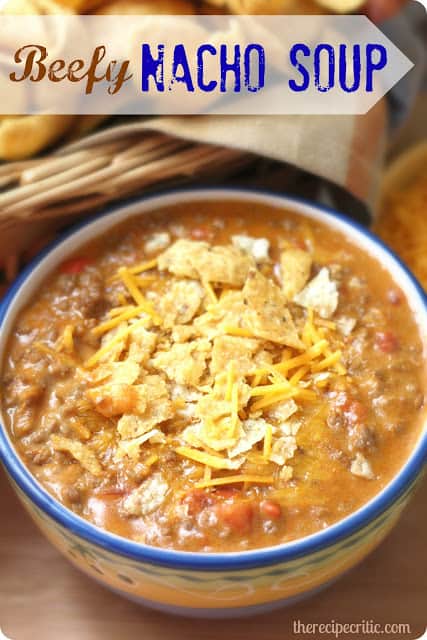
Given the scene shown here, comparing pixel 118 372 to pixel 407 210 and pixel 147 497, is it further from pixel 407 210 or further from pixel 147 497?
pixel 407 210

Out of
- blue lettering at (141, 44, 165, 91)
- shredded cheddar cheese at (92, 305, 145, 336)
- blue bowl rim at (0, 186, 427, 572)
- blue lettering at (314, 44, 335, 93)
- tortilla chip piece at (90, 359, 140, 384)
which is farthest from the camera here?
blue lettering at (314, 44, 335, 93)

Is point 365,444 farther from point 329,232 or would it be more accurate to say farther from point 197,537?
point 329,232

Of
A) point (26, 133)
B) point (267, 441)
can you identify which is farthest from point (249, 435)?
point (26, 133)

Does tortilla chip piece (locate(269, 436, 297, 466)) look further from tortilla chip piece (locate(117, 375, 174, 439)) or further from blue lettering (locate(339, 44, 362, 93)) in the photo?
blue lettering (locate(339, 44, 362, 93))

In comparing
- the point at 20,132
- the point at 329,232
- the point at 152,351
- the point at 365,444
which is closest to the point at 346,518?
the point at 365,444

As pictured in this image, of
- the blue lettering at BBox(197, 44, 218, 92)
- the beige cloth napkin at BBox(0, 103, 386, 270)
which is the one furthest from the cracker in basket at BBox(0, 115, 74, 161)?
the blue lettering at BBox(197, 44, 218, 92)

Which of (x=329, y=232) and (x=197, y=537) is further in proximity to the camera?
(x=329, y=232)
